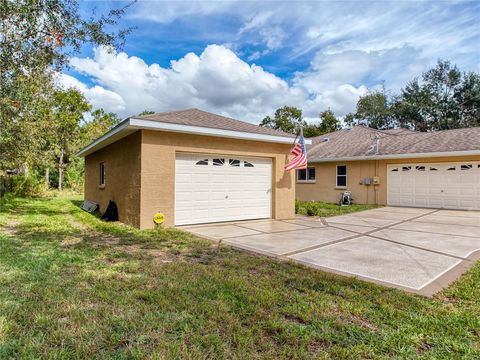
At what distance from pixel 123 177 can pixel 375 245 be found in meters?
7.59

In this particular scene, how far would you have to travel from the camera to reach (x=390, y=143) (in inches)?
709

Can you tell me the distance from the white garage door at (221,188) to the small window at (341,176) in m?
9.07

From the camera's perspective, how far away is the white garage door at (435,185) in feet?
46.6

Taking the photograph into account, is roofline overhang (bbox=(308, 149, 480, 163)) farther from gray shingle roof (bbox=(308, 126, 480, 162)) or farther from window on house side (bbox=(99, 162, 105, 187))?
window on house side (bbox=(99, 162, 105, 187))

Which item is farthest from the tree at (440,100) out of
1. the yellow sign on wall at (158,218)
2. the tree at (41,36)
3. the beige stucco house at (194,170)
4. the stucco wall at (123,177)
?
the tree at (41,36)

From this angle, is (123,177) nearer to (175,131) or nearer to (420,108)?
(175,131)

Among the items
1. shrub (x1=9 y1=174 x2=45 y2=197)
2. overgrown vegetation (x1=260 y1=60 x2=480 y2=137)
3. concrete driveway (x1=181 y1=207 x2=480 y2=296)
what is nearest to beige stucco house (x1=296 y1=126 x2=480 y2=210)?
concrete driveway (x1=181 y1=207 x2=480 y2=296)

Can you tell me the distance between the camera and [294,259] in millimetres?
5551

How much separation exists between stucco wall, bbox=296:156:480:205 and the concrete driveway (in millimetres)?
6032

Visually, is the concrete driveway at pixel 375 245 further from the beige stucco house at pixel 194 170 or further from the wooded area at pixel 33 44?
the wooded area at pixel 33 44

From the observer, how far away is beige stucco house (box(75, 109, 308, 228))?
8547 mm

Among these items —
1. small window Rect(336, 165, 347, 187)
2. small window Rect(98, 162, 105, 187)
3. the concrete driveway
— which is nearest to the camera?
the concrete driveway

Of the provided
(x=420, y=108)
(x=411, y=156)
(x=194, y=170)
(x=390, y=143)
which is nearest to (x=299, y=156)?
(x=194, y=170)

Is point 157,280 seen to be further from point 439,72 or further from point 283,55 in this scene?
point 439,72
